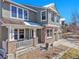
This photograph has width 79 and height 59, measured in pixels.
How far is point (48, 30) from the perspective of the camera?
2919cm

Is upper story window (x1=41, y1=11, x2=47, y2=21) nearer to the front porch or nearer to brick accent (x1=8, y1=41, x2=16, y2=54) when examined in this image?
the front porch

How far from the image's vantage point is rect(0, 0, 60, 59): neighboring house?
1633 cm

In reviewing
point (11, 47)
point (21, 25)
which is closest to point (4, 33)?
point (21, 25)

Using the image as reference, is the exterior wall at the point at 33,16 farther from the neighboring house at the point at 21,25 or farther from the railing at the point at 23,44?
the railing at the point at 23,44

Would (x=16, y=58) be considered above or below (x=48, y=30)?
below

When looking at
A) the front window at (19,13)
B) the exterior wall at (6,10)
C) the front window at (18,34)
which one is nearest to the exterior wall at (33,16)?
the front window at (19,13)

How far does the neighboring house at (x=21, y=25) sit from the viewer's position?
53.6 feet

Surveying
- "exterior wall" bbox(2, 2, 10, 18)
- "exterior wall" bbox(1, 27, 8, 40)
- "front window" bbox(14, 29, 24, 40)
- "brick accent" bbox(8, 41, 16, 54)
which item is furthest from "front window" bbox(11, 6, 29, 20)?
"brick accent" bbox(8, 41, 16, 54)

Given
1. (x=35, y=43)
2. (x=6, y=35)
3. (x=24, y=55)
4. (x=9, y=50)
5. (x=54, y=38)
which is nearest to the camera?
(x=9, y=50)

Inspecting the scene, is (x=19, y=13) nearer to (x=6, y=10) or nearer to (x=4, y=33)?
(x=6, y=10)

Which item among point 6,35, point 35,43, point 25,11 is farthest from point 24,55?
point 25,11

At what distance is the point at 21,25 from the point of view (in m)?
18.8

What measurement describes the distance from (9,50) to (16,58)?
127 cm

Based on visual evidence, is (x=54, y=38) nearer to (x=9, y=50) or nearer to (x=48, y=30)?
(x=48, y=30)
